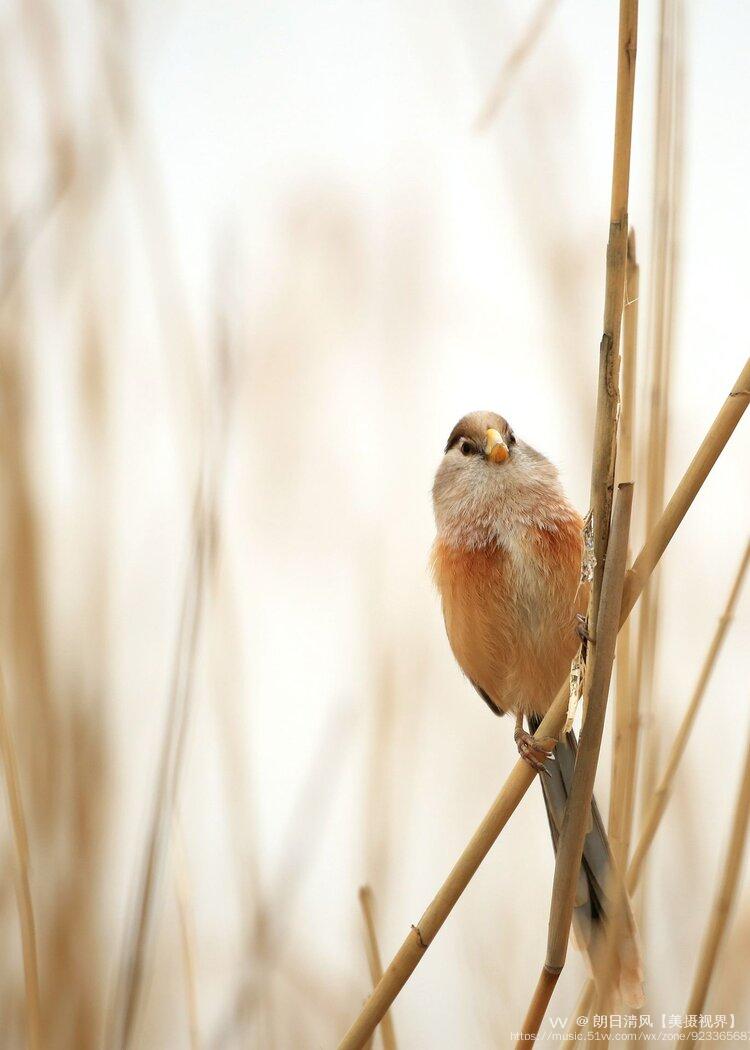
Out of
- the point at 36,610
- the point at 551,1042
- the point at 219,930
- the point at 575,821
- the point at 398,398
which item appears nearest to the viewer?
the point at 575,821

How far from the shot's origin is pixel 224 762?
1.77 m

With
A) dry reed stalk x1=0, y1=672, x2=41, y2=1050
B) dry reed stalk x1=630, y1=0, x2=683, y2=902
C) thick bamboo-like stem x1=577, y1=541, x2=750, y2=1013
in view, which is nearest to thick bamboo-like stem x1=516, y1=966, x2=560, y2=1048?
thick bamboo-like stem x1=577, y1=541, x2=750, y2=1013

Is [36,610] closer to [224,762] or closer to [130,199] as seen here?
[224,762]

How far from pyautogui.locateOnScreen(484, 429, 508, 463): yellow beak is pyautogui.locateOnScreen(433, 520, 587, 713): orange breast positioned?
144mm

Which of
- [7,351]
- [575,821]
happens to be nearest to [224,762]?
[7,351]

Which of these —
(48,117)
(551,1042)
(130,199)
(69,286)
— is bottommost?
(551,1042)

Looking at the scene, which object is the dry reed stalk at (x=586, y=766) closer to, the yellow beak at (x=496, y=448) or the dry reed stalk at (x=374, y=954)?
the dry reed stalk at (x=374, y=954)

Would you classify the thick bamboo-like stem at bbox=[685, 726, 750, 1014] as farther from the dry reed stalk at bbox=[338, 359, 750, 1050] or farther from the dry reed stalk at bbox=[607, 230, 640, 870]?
the dry reed stalk at bbox=[338, 359, 750, 1050]

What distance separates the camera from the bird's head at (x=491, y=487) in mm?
1796

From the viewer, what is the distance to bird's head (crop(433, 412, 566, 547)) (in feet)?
5.89

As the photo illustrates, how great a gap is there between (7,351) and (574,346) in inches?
39.1

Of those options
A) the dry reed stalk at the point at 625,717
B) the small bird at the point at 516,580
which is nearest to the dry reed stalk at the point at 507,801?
the dry reed stalk at the point at 625,717

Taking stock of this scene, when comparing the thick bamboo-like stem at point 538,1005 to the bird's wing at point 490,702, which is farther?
the bird's wing at point 490,702

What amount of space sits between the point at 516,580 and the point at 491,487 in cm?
18
